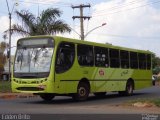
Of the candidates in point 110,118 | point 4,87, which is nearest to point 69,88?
point 110,118

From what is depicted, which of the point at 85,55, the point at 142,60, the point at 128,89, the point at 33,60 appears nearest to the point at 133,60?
the point at 142,60

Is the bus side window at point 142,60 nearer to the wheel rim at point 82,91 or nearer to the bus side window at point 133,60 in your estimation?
the bus side window at point 133,60

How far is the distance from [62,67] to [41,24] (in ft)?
58.5

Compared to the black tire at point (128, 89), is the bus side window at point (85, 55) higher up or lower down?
higher up

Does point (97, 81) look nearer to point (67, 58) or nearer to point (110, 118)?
point (67, 58)

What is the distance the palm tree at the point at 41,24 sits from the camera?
39.5 m

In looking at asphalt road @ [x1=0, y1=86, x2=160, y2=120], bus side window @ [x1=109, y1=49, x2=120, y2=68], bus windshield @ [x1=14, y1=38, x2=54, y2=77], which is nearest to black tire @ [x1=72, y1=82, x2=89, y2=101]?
asphalt road @ [x1=0, y1=86, x2=160, y2=120]

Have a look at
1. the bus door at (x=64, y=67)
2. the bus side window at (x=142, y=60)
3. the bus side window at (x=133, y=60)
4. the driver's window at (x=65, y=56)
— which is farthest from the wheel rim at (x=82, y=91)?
the bus side window at (x=142, y=60)

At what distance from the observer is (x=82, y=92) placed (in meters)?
23.8

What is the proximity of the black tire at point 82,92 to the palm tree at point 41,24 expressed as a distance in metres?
15.8

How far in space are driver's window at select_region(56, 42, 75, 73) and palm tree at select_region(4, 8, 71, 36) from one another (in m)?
16.8

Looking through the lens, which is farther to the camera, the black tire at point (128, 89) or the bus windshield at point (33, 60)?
the black tire at point (128, 89)

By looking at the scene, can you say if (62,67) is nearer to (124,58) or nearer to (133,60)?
(124,58)

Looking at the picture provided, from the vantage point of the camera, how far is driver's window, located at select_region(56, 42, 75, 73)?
72.0 feet
